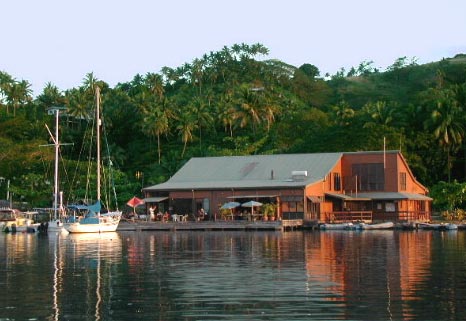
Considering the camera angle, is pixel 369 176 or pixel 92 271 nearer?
pixel 92 271

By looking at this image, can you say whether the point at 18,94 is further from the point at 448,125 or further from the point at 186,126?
the point at 448,125

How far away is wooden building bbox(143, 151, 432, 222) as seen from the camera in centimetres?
7394

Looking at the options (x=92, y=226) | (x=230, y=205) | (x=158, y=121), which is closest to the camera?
(x=92, y=226)

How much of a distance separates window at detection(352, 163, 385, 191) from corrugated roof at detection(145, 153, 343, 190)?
2407 mm

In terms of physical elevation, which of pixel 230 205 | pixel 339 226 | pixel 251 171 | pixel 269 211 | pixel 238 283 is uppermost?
pixel 251 171

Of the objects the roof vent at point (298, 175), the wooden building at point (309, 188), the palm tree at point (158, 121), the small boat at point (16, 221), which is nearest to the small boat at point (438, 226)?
the wooden building at point (309, 188)

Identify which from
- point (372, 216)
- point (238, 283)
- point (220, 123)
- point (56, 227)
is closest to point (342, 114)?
point (220, 123)

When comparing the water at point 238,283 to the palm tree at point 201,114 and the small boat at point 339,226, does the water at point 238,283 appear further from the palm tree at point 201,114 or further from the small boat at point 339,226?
the palm tree at point 201,114

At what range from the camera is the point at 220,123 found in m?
118

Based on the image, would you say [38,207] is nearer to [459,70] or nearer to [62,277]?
[62,277]

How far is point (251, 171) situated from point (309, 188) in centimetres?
917

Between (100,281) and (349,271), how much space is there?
30.1 feet

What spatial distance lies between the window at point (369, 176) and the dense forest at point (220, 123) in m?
7.82

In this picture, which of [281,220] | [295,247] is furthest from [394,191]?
[295,247]
